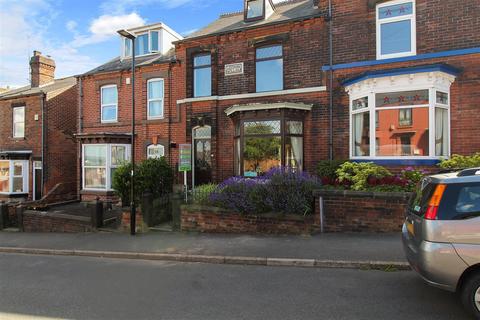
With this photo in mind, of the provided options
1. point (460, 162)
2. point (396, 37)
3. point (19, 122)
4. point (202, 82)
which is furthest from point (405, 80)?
point (19, 122)

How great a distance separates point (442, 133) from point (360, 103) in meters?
2.45

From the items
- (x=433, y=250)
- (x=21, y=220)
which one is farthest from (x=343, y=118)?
(x=21, y=220)

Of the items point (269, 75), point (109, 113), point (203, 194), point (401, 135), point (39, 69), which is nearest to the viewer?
point (203, 194)

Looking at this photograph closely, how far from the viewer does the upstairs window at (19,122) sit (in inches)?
763

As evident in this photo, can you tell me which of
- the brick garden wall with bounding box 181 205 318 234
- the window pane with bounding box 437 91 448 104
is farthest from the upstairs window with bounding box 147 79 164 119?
the window pane with bounding box 437 91 448 104

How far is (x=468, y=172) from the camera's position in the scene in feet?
14.3

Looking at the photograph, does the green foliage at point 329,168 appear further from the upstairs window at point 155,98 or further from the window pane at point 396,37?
the upstairs window at point 155,98

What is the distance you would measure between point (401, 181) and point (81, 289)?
7.38m

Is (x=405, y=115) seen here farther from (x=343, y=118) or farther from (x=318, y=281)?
(x=318, y=281)

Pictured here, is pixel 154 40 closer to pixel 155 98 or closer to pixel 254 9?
pixel 155 98

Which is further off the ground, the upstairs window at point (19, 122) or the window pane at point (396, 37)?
the window pane at point (396, 37)

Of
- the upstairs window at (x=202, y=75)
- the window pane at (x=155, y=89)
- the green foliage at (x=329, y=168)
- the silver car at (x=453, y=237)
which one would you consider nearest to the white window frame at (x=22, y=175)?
the window pane at (x=155, y=89)

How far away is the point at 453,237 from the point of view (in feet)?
13.4

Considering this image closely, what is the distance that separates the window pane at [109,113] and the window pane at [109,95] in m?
0.28
